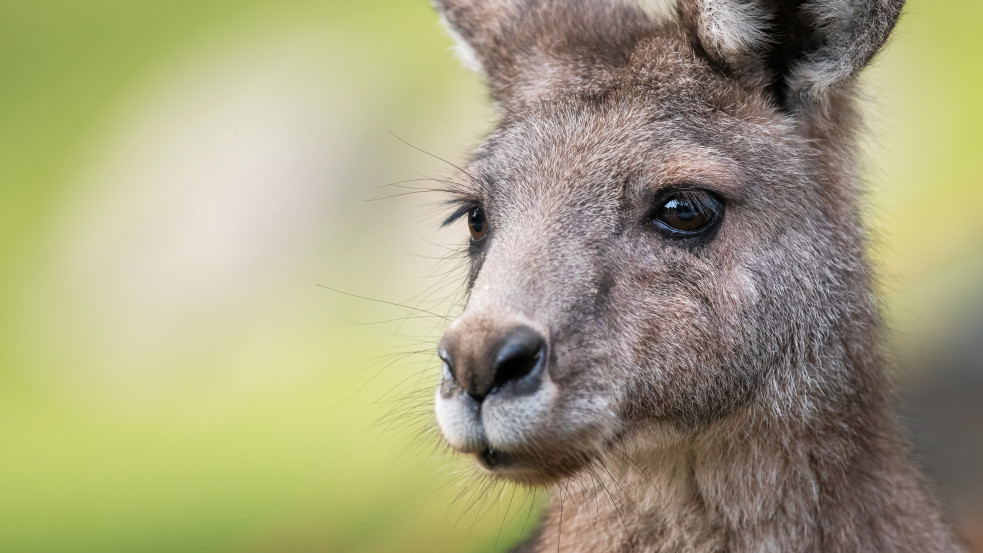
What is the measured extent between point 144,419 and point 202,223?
202 cm

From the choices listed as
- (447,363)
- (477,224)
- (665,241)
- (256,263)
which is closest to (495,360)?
(447,363)

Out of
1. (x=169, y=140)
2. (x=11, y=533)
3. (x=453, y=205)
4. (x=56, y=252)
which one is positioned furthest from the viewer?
(x=169, y=140)

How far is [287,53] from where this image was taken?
33.8ft

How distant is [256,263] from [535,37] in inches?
209

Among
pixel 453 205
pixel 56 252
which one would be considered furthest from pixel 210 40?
pixel 453 205

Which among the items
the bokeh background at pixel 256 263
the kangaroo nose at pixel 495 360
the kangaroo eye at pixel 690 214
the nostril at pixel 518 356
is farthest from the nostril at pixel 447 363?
the bokeh background at pixel 256 263

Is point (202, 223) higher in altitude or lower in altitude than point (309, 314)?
higher

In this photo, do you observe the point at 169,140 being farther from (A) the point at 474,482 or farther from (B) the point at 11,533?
(A) the point at 474,482

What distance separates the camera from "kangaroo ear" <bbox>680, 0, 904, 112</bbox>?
414 cm

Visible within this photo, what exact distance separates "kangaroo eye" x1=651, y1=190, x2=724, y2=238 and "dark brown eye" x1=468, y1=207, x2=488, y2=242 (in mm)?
879

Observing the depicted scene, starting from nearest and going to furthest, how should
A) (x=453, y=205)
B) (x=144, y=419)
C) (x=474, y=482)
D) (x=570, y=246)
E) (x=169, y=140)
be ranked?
(x=570, y=246) < (x=474, y=482) < (x=453, y=205) < (x=144, y=419) < (x=169, y=140)

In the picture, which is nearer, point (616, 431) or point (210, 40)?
point (616, 431)

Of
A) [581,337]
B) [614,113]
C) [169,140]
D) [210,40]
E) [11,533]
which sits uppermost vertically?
[210,40]

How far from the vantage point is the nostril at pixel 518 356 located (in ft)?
11.3
